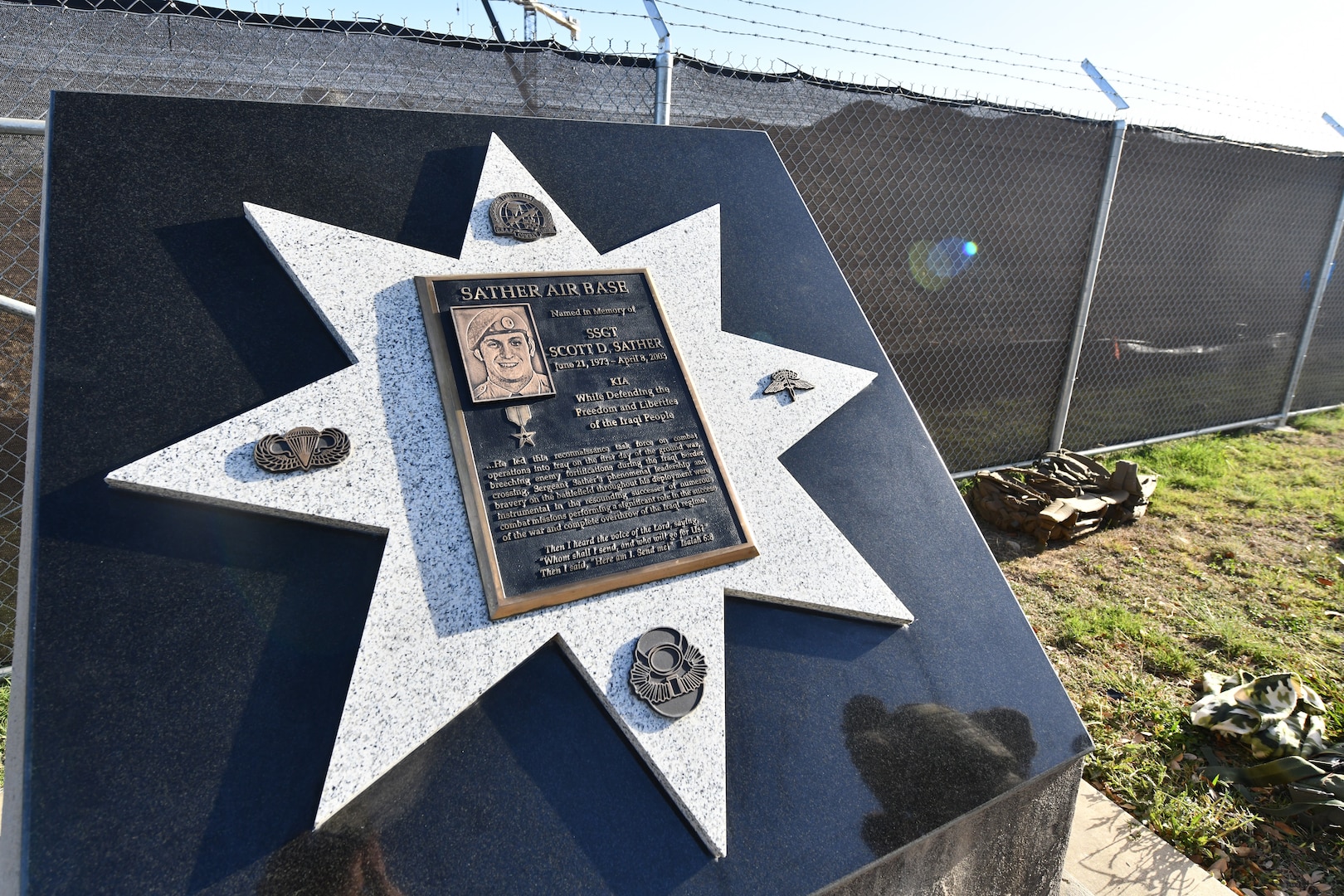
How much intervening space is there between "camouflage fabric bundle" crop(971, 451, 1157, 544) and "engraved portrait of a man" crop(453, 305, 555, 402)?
3923mm

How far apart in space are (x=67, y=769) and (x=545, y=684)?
95 centimetres

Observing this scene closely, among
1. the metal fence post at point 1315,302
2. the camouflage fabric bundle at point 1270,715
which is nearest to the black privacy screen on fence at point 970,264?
the metal fence post at point 1315,302

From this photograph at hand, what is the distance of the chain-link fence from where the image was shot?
376 centimetres

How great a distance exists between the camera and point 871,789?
190 cm

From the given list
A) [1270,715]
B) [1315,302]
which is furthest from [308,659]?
[1315,302]

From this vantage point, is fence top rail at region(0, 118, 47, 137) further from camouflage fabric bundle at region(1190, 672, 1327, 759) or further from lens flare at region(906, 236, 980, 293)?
lens flare at region(906, 236, 980, 293)

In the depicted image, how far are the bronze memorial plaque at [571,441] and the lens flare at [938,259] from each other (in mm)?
4310

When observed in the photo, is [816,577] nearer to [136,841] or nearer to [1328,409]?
[136,841]

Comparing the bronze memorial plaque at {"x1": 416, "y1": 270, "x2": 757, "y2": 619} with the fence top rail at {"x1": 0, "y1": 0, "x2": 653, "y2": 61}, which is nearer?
the bronze memorial plaque at {"x1": 416, "y1": 270, "x2": 757, "y2": 619}

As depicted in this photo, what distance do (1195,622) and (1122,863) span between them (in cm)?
202

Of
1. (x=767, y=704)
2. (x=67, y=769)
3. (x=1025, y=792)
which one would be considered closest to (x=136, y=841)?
(x=67, y=769)

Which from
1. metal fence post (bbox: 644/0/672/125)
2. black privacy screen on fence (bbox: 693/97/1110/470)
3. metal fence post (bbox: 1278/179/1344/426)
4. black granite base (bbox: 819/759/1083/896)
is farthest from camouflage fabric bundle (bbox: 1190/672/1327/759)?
metal fence post (bbox: 1278/179/1344/426)

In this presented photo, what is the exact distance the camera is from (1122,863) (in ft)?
8.22

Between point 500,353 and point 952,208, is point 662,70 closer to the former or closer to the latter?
point 500,353
